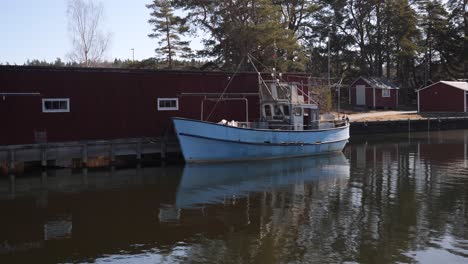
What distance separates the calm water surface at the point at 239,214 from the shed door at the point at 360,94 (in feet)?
101

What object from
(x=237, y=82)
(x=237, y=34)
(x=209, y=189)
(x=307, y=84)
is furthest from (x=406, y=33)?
(x=209, y=189)

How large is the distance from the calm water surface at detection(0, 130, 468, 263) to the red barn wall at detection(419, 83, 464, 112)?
28657 mm

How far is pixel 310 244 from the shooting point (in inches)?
407

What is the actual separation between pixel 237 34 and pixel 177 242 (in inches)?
1058

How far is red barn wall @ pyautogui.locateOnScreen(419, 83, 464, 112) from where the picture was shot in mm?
48094

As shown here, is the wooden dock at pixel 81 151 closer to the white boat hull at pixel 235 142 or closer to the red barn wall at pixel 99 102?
the red barn wall at pixel 99 102

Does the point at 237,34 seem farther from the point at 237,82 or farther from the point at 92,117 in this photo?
the point at 92,117

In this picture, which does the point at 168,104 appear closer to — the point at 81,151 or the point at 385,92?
the point at 81,151

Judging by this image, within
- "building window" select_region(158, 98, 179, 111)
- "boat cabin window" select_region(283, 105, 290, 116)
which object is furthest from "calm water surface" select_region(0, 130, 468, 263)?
"building window" select_region(158, 98, 179, 111)

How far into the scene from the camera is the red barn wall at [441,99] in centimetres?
4809

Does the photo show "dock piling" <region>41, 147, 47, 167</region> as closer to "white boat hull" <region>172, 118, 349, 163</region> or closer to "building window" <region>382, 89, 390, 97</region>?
"white boat hull" <region>172, 118, 349, 163</region>

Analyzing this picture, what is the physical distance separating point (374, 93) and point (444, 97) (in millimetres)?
6274

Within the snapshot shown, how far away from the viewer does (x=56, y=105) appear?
21188 mm

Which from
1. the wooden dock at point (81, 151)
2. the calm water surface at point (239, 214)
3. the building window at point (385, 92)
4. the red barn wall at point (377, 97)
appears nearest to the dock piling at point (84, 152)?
the wooden dock at point (81, 151)
